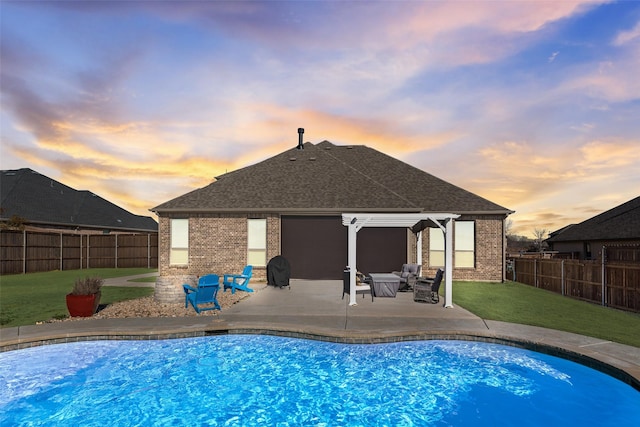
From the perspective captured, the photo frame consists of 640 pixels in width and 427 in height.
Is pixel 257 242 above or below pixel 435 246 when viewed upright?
above

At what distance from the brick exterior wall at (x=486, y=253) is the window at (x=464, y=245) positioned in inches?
7.7

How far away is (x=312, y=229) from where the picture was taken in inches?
778

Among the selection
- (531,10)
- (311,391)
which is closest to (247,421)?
(311,391)

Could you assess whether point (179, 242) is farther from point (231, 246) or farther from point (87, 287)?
point (87, 287)

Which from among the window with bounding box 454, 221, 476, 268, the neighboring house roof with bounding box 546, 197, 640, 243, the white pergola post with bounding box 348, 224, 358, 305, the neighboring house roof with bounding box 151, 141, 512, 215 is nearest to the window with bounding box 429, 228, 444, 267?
the window with bounding box 454, 221, 476, 268

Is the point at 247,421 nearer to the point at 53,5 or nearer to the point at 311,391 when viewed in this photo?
the point at 311,391

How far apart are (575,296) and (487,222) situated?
5.50 meters

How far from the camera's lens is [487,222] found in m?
19.5

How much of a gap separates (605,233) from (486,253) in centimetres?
1003

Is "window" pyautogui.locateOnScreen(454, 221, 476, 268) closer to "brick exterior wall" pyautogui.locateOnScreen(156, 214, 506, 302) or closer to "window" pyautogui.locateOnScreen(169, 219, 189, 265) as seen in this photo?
"brick exterior wall" pyautogui.locateOnScreen(156, 214, 506, 302)

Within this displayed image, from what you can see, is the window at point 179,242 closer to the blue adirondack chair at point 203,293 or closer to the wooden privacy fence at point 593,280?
the blue adirondack chair at point 203,293

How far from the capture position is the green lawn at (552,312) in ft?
29.9

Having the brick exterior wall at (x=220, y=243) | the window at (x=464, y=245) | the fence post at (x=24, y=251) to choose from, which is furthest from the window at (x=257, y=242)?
the fence post at (x=24, y=251)

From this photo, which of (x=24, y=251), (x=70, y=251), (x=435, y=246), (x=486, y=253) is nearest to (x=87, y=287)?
(x=435, y=246)
